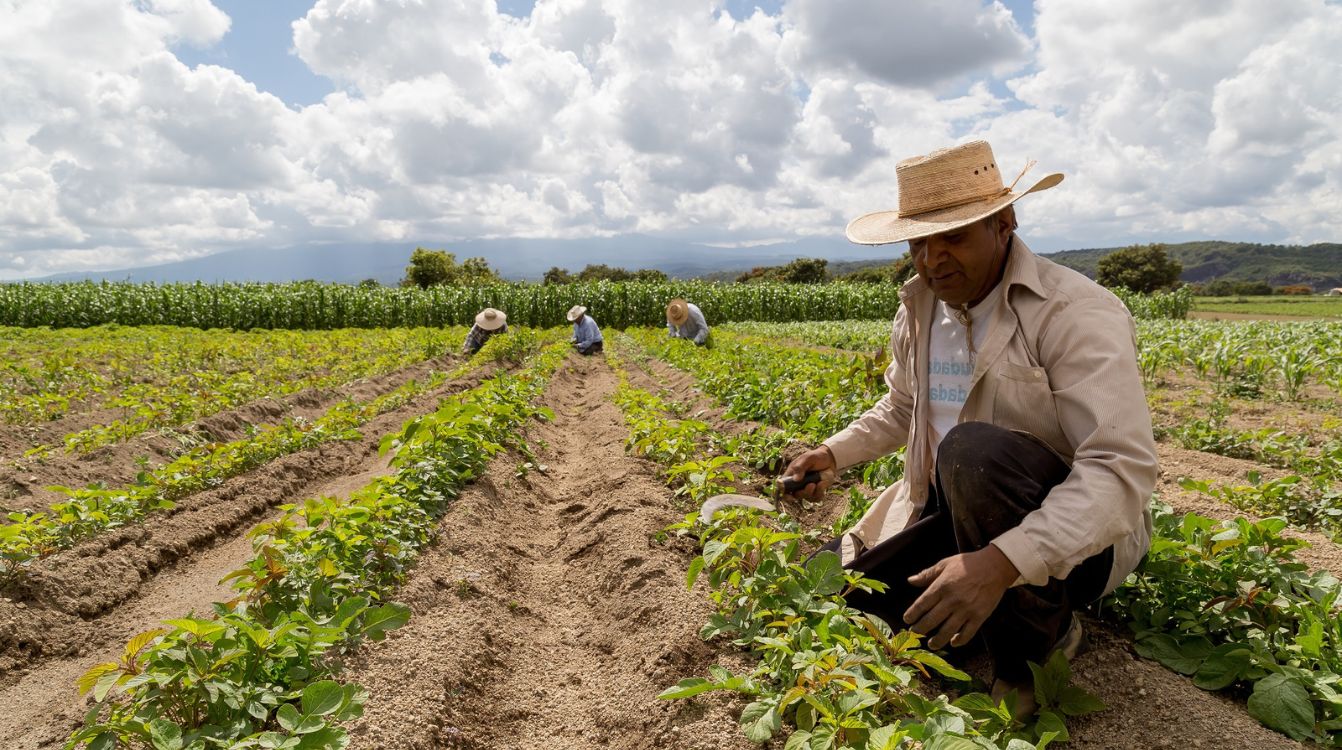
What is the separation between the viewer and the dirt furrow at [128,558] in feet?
11.6

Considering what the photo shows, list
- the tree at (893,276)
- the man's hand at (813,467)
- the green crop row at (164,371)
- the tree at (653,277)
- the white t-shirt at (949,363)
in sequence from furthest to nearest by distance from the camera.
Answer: the tree at (893,276)
the tree at (653,277)
the green crop row at (164,371)
the man's hand at (813,467)
the white t-shirt at (949,363)

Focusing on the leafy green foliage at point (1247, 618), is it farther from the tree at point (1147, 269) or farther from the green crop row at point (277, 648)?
the tree at point (1147, 269)

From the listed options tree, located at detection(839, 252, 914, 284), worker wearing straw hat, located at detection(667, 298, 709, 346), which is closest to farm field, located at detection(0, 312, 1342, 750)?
worker wearing straw hat, located at detection(667, 298, 709, 346)

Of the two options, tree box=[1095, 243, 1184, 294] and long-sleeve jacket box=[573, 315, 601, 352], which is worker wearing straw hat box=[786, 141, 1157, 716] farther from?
tree box=[1095, 243, 1184, 294]

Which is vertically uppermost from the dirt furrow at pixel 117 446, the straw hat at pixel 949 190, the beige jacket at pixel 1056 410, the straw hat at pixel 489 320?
the straw hat at pixel 949 190

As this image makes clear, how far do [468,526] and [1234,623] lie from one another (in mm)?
3465

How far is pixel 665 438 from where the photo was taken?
16.2 feet

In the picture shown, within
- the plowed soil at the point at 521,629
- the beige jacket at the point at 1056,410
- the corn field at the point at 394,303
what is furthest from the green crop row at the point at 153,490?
the corn field at the point at 394,303

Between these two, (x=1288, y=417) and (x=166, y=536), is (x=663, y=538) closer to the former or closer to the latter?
(x=166, y=536)

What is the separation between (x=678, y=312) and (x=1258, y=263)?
132 metres

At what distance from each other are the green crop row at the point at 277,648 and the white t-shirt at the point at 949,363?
79.2 inches

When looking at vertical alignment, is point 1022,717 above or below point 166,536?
above

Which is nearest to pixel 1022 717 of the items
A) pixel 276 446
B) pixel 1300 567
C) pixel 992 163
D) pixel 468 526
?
pixel 1300 567

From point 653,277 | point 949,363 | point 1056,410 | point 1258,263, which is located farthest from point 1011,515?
point 1258,263
